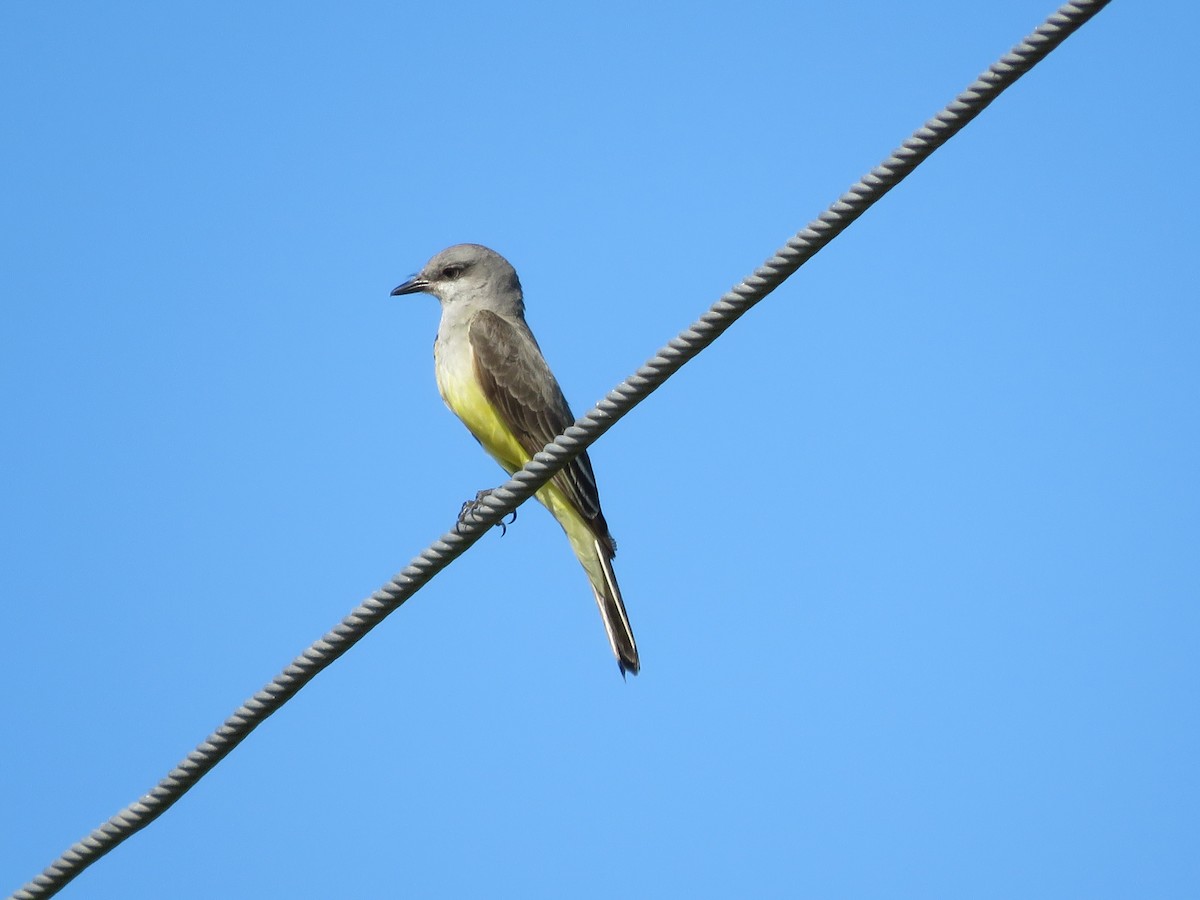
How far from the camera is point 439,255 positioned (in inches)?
350

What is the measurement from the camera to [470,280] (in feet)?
28.6

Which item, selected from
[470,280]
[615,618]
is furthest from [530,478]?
[470,280]

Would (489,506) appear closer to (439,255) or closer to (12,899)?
(12,899)

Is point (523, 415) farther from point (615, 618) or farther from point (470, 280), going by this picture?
point (470, 280)

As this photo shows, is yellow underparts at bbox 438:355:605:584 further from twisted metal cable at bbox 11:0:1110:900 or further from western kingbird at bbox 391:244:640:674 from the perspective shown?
twisted metal cable at bbox 11:0:1110:900

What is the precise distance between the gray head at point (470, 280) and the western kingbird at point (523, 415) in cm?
22

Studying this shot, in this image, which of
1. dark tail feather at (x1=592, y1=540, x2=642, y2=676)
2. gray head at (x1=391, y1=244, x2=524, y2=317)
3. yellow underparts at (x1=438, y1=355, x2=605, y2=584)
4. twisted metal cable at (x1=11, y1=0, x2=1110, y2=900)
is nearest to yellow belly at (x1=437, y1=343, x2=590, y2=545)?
yellow underparts at (x1=438, y1=355, x2=605, y2=584)

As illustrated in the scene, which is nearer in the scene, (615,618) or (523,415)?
(615,618)

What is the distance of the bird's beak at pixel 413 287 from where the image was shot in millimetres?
8859

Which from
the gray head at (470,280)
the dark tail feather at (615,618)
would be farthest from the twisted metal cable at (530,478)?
the gray head at (470,280)

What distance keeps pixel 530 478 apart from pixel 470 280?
3.94 m

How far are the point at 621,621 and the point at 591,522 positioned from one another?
20.6 inches

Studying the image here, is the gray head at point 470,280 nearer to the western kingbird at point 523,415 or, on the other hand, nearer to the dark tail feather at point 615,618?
the western kingbird at point 523,415

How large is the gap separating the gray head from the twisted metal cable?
12.4 feet
